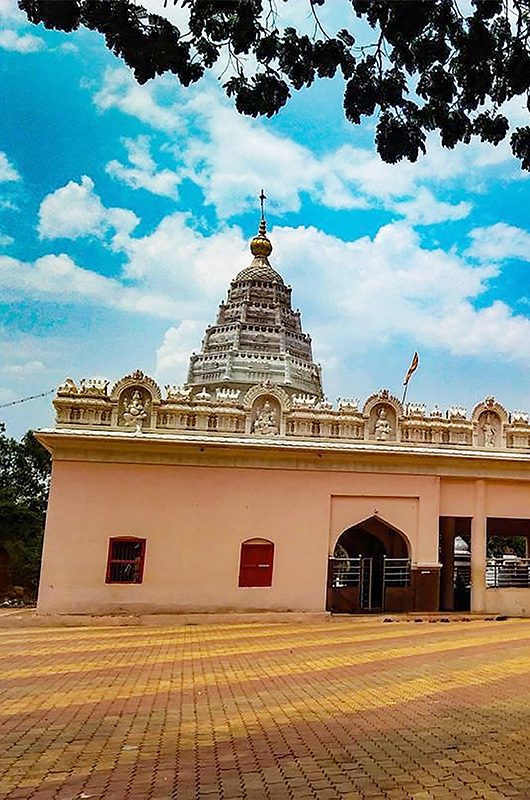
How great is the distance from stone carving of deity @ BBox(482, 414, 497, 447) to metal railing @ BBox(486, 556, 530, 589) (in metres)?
2.91

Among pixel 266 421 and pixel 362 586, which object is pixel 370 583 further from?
pixel 266 421

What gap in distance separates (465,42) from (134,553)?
12.1 meters

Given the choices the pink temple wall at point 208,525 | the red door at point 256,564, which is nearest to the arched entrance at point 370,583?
the pink temple wall at point 208,525

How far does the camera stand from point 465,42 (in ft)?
17.9

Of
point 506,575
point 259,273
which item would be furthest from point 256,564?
point 259,273

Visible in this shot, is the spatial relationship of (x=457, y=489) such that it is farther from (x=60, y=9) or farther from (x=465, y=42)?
(x=60, y=9)

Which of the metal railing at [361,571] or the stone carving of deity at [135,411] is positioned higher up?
the stone carving of deity at [135,411]

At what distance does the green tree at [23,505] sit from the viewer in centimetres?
2797

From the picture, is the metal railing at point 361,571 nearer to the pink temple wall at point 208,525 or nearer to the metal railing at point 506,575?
the pink temple wall at point 208,525

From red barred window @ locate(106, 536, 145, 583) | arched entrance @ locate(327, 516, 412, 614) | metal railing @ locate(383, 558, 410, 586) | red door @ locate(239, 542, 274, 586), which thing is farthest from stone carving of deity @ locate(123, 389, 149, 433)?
metal railing @ locate(383, 558, 410, 586)

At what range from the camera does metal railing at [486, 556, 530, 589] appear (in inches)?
667

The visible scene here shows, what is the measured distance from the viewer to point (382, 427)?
1647 cm

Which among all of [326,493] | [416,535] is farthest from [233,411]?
[416,535]

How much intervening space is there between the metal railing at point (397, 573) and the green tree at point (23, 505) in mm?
16648
